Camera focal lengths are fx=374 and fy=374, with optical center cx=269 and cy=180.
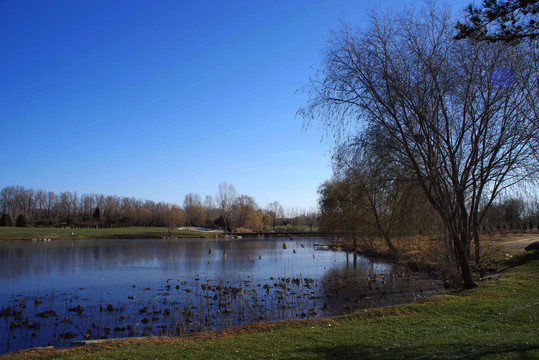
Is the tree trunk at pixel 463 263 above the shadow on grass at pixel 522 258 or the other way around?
above

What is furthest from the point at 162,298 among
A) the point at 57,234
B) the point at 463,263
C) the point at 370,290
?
the point at 57,234

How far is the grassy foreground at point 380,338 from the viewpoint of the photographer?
267 inches

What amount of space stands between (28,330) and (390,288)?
50.3ft

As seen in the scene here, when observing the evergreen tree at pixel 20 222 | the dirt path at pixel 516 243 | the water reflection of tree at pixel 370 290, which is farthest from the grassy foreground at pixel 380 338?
the evergreen tree at pixel 20 222

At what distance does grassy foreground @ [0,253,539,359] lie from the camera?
6773 millimetres

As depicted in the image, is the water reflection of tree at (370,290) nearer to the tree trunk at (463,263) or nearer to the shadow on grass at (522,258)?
the tree trunk at (463,263)

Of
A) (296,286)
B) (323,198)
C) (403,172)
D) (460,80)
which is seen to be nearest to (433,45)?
(460,80)

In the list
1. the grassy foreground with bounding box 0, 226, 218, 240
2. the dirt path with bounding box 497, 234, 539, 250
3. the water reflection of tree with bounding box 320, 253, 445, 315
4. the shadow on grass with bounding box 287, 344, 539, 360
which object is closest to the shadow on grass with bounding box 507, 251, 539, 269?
the dirt path with bounding box 497, 234, 539, 250

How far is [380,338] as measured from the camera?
7863mm

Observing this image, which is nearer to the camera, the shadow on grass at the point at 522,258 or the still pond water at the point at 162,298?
the still pond water at the point at 162,298

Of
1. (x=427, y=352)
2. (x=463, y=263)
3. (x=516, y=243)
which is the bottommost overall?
(x=516, y=243)

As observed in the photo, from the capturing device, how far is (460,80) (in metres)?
14.4

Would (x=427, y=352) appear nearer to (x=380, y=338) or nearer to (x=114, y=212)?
(x=380, y=338)

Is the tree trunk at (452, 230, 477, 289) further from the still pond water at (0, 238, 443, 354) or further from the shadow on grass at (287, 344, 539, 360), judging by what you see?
the shadow on grass at (287, 344, 539, 360)
